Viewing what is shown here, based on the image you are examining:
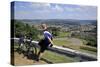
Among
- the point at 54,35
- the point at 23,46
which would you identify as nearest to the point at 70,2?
the point at 54,35

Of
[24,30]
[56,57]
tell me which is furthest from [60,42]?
[24,30]

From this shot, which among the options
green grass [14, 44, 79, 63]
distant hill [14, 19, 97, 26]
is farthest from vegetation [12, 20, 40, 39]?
green grass [14, 44, 79, 63]

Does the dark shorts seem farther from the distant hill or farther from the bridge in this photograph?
the distant hill

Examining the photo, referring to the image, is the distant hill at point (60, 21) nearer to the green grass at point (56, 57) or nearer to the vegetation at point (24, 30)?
the vegetation at point (24, 30)

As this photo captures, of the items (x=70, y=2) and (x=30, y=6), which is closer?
(x=30, y=6)

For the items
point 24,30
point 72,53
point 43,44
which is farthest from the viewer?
point 72,53

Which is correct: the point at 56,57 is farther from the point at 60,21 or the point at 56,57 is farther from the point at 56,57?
the point at 60,21

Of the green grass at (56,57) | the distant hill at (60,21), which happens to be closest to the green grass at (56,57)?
the green grass at (56,57)
